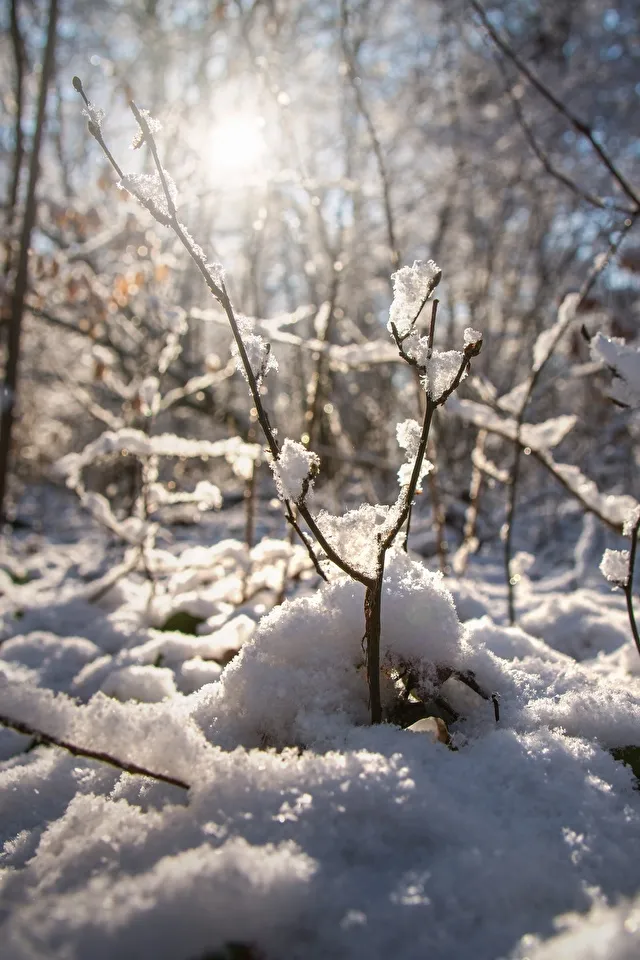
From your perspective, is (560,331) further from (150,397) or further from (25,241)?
(25,241)

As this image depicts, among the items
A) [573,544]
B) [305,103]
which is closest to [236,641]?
[573,544]

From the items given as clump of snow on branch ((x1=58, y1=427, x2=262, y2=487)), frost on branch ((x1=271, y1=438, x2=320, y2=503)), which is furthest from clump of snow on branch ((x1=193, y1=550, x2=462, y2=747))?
clump of snow on branch ((x1=58, y1=427, x2=262, y2=487))

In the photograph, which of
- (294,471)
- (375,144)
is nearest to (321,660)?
(294,471)

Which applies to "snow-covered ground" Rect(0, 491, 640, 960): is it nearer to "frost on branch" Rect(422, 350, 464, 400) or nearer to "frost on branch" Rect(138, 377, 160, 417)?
"frost on branch" Rect(422, 350, 464, 400)

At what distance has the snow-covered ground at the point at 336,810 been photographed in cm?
61

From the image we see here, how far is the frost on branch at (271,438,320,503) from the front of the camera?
853mm

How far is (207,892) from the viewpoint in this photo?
625 millimetres

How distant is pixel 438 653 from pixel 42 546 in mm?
4810

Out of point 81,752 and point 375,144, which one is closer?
point 81,752

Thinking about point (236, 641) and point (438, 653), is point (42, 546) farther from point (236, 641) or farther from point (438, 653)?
point (438, 653)

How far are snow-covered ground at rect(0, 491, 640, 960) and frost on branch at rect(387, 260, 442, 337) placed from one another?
0.43 m

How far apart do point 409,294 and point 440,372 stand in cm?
11

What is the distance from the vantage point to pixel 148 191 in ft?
2.80

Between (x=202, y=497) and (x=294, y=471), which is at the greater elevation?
(x=202, y=497)
